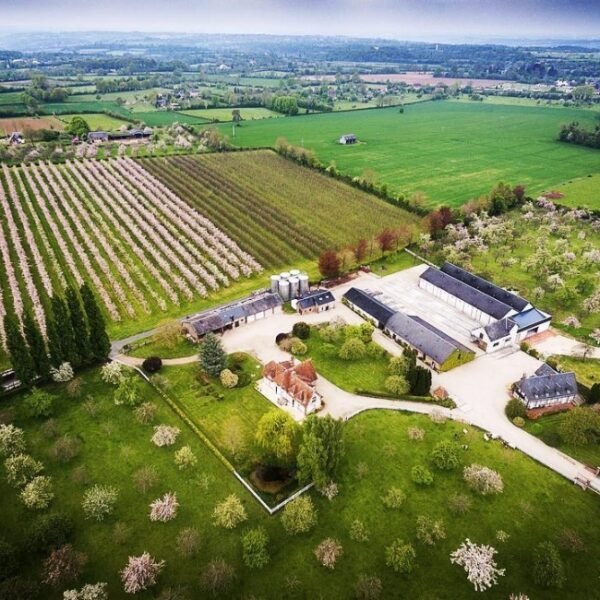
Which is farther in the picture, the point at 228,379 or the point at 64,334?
the point at 228,379

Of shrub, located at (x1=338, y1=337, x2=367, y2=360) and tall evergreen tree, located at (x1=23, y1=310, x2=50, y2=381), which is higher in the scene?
tall evergreen tree, located at (x1=23, y1=310, x2=50, y2=381)

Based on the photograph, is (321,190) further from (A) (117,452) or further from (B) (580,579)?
(B) (580,579)

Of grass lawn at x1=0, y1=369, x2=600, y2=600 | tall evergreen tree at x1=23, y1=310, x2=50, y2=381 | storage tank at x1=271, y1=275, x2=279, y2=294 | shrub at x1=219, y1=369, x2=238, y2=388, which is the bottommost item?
grass lawn at x1=0, y1=369, x2=600, y2=600

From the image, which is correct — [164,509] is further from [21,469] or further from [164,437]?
[21,469]

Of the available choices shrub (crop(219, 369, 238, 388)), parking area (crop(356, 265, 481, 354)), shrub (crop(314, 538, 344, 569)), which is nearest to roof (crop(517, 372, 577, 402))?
parking area (crop(356, 265, 481, 354))

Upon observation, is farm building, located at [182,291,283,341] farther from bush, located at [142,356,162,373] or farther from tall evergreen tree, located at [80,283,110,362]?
tall evergreen tree, located at [80,283,110,362]

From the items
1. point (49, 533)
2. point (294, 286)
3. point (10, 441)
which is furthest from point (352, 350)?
point (10, 441)

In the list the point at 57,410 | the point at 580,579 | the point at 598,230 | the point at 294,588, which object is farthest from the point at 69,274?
the point at 598,230
